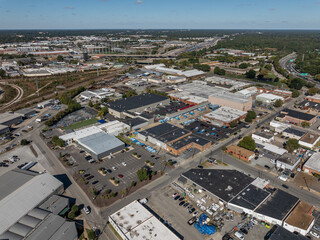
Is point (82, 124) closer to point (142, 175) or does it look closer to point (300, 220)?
point (142, 175)

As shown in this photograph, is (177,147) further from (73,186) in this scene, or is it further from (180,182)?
(73,186)

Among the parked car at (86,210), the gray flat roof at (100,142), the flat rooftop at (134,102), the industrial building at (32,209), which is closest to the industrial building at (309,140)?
the gray flat roof at (100,142)

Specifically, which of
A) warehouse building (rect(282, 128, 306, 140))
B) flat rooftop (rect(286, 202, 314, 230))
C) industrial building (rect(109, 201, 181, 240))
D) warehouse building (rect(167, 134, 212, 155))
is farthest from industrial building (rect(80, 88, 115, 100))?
flat rooftop (rect(286, 202, 314, 230))

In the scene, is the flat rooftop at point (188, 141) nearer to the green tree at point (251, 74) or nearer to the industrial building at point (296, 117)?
the industrial building at point (296, 117)

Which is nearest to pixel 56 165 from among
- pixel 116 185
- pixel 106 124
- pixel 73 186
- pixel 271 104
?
pixel 73 186

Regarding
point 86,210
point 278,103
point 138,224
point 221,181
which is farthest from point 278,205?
point 278,103

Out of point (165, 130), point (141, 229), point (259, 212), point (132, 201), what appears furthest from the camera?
point (165, 130)

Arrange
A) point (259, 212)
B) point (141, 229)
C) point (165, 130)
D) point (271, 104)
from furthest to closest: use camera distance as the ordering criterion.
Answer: point (271, 104) → point (165, 130) → point (259, 212) → point (141, 229)
